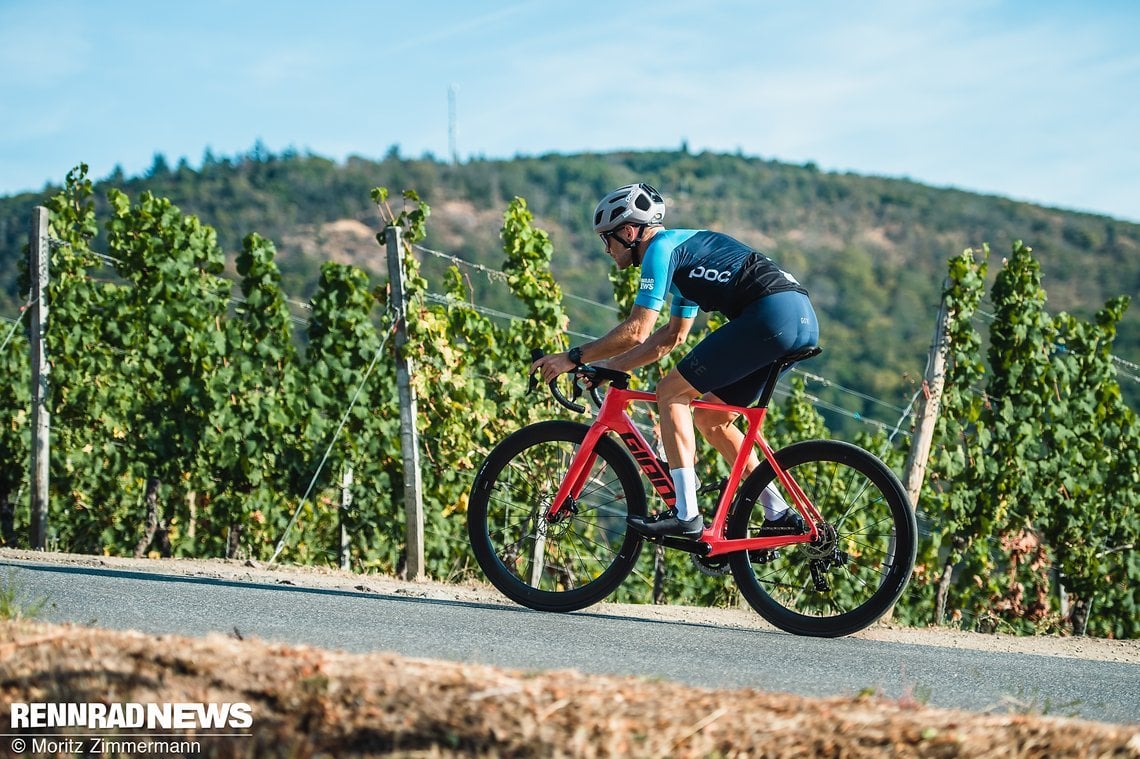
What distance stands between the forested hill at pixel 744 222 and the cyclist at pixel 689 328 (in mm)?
50689

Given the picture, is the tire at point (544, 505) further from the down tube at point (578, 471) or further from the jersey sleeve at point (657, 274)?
the jersey sleeve at point (657, 274)

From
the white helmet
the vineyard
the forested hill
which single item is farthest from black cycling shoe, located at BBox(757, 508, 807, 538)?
the forested hill

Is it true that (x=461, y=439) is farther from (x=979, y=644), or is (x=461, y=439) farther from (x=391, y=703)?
(x=391, y=703)

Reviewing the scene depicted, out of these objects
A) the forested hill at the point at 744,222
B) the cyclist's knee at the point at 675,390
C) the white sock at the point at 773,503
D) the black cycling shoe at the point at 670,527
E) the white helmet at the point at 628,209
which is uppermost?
the forested hill at the point at 744,222

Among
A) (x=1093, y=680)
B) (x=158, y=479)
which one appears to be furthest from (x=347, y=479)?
(x=1093, y=680)

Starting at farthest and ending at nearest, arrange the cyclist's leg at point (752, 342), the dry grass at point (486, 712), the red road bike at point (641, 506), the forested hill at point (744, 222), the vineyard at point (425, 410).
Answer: the forested hill at point (744, 222) < the vineyard at point (425, 410) < the red road bike at point (641, 506) < the cyclist's leg at point (752, 342) < the dry grass at point (486, 712)

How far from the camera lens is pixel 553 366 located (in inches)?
219

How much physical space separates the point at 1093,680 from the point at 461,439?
6.18 m

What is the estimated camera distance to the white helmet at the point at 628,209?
5.45 meters

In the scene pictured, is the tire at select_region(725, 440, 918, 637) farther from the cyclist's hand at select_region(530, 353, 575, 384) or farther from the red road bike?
the cyclist's hand at select_region(530, 353, 575, 384)

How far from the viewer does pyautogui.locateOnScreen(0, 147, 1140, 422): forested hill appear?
7644 centimetres

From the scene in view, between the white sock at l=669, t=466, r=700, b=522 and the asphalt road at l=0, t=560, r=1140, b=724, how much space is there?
548mm

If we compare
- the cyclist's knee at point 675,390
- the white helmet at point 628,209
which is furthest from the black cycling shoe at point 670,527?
the white helmet at point 628,209

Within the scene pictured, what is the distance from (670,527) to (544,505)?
0.79 m
